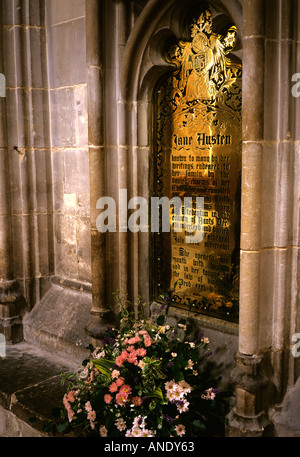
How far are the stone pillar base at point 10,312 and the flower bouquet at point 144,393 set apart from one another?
1556mm

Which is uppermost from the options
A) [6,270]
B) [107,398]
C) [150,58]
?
[150,58]

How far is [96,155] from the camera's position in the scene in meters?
3.48

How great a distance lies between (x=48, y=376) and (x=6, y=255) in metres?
1.22

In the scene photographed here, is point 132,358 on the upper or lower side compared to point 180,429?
upper

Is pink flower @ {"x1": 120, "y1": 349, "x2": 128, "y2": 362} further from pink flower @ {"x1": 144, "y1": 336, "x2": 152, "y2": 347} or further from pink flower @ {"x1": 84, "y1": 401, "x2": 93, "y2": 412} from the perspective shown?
pink flower @ {"x1": 84, "y1": 401, "x2": 93, "y2": 412}

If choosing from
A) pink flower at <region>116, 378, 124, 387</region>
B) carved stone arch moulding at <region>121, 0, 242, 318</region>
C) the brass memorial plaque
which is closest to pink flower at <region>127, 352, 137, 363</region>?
pink flower at <region>116, 378, 124, 387</region>

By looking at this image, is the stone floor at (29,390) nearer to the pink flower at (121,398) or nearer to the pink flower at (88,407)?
the pink flower at (88,407)

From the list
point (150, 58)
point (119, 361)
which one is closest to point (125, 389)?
point (119, 361)

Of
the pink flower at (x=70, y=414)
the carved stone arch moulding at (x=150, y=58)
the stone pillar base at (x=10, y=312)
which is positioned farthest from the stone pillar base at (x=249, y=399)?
the stone pillar base at (x=10, y=312)

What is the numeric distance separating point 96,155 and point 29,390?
180 centimetres

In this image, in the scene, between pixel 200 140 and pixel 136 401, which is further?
pixel 200 140

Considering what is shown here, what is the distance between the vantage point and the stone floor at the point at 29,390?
10.7ft

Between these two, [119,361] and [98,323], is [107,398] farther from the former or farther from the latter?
[98,323]

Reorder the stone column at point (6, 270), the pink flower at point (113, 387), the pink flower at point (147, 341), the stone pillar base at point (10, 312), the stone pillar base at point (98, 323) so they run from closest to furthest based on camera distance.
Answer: the pink flower at point (113, 387) < the pink flower at point (147, 341) < the stone pillar base at point (98, 323) < the stone column at point (6, 270) < the stone pillar base at point (10, 312)
